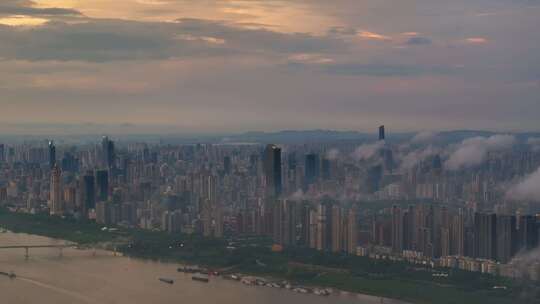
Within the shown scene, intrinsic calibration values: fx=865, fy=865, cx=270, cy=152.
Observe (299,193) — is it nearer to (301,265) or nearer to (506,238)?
(301,265)

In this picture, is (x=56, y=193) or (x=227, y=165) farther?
(x=227, y=165)

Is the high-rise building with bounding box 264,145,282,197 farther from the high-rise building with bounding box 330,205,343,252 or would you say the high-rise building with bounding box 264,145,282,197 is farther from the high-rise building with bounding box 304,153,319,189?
the high-rise building with bounding box 330,205,343,252

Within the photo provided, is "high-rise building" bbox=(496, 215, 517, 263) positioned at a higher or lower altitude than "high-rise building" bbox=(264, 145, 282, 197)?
lower

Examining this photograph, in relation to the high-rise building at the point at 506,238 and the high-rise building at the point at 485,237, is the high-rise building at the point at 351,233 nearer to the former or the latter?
the high-rise building at the point at 485,237

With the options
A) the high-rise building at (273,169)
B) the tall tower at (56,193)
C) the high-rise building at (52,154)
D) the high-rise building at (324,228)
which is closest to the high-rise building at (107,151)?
the high-rise building at (52,154)

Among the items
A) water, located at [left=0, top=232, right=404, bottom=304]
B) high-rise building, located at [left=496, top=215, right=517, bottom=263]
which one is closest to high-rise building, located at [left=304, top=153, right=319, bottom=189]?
water, located at [left=0, top=232, right=404, bottom=304]

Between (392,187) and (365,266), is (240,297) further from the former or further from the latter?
(392,187)

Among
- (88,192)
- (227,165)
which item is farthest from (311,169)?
(88,192)
